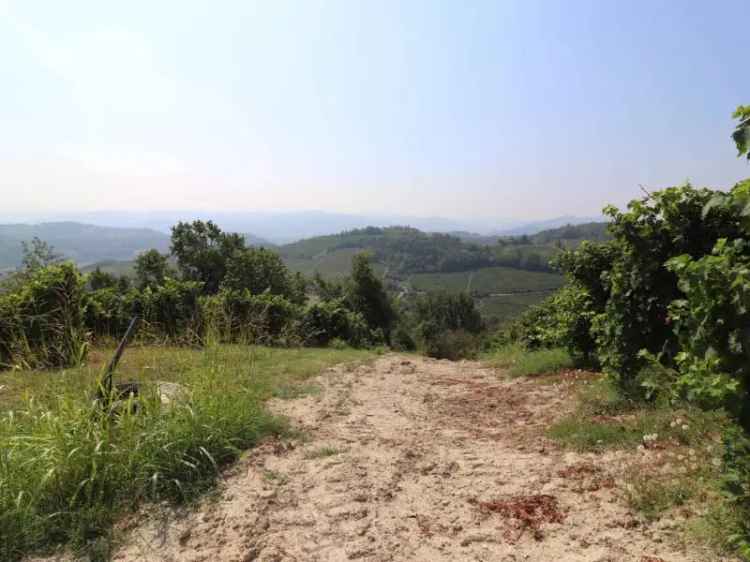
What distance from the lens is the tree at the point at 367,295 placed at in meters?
29.9

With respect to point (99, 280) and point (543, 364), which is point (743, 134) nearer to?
point (543, 364)

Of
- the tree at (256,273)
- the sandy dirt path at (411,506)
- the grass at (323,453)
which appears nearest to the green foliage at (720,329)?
the sandy dirt path at (411,506)

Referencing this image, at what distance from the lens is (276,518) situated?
3.22m

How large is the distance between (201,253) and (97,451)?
2343 cm

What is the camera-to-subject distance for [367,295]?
3022 cm

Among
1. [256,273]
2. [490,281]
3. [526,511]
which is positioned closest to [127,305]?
[256,273]

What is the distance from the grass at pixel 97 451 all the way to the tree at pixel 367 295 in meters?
25.0

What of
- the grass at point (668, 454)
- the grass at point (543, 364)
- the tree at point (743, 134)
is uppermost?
the tree at point (743, 134)

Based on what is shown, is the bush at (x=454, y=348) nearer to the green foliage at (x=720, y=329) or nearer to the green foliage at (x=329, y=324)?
the green foliage at (x=329, y=324)

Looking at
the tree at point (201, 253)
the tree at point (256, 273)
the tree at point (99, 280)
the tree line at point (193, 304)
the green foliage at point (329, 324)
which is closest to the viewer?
the tree line at point (193, 304)

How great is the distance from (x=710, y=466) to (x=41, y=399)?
5.59 meters

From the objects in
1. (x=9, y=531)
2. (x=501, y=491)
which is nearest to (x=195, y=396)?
(x=9, y=531)

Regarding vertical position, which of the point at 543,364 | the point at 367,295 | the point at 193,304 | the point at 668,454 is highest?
the point at 668,454

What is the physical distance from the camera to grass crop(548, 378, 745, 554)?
106 inches
